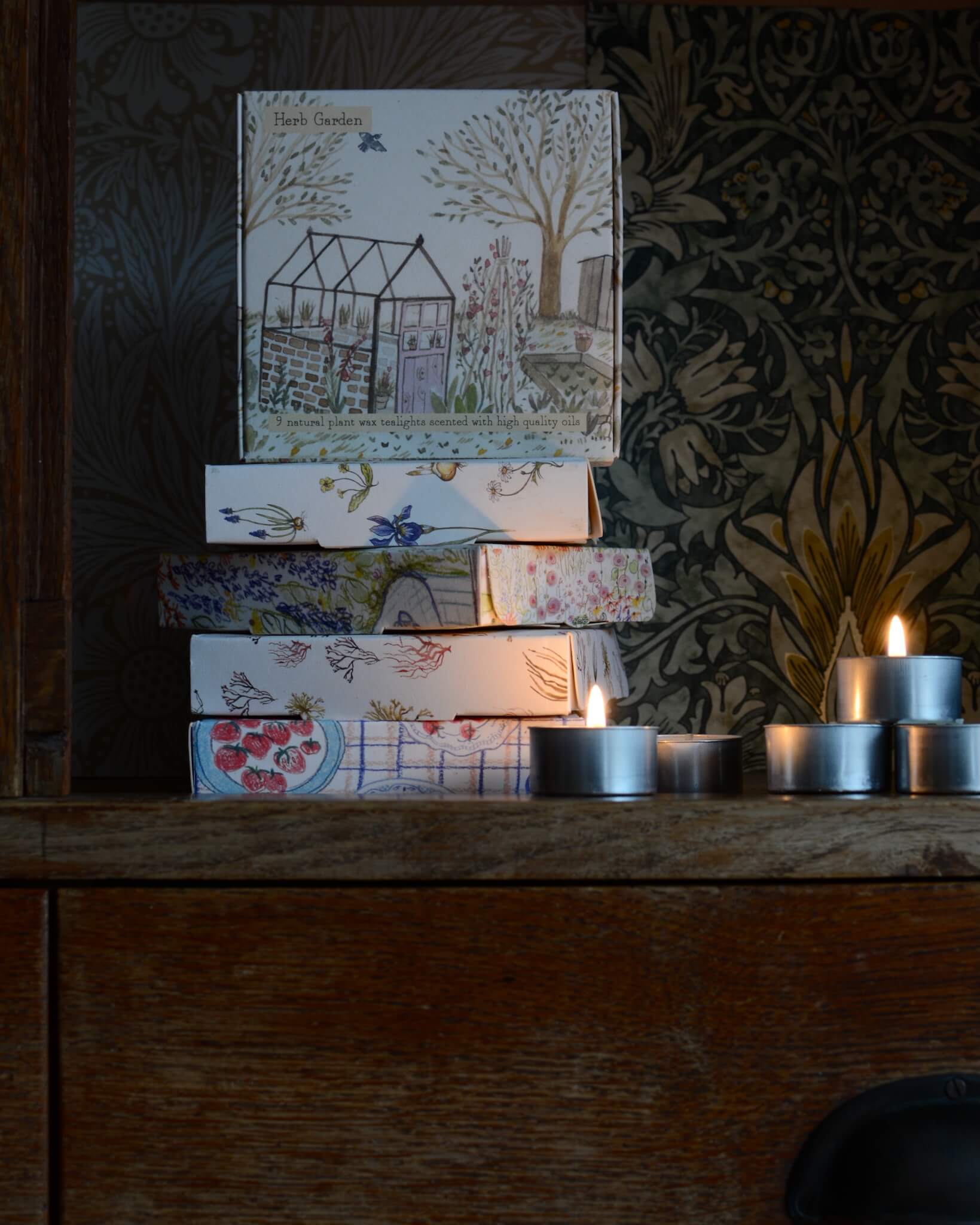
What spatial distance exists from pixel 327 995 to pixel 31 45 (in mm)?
403

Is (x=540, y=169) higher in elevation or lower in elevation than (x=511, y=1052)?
higher

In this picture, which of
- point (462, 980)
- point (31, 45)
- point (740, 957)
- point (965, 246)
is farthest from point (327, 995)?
point (965, 246)

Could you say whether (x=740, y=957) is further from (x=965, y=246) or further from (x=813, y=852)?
(x=965, y=246)

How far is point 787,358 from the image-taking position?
75 cm

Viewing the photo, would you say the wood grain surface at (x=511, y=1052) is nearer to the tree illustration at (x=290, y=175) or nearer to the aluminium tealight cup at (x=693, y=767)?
the aluminium tealight cup at (x=693, y=767)

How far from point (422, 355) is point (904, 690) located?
0.92 feet

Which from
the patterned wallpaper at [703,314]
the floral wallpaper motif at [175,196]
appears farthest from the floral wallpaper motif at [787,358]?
the floral wallpaper motif at [175,196]

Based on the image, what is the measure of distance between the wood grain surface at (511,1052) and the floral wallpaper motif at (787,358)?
1.08ft

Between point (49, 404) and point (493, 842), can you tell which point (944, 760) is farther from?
point (49, 404)

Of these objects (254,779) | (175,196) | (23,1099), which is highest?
(175,196)

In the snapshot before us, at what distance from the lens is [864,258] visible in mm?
753

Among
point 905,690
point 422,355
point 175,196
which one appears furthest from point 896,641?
point 175,196

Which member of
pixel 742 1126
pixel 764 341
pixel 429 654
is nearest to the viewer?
pixel 742 1126

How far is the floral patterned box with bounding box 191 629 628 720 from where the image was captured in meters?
0.52
